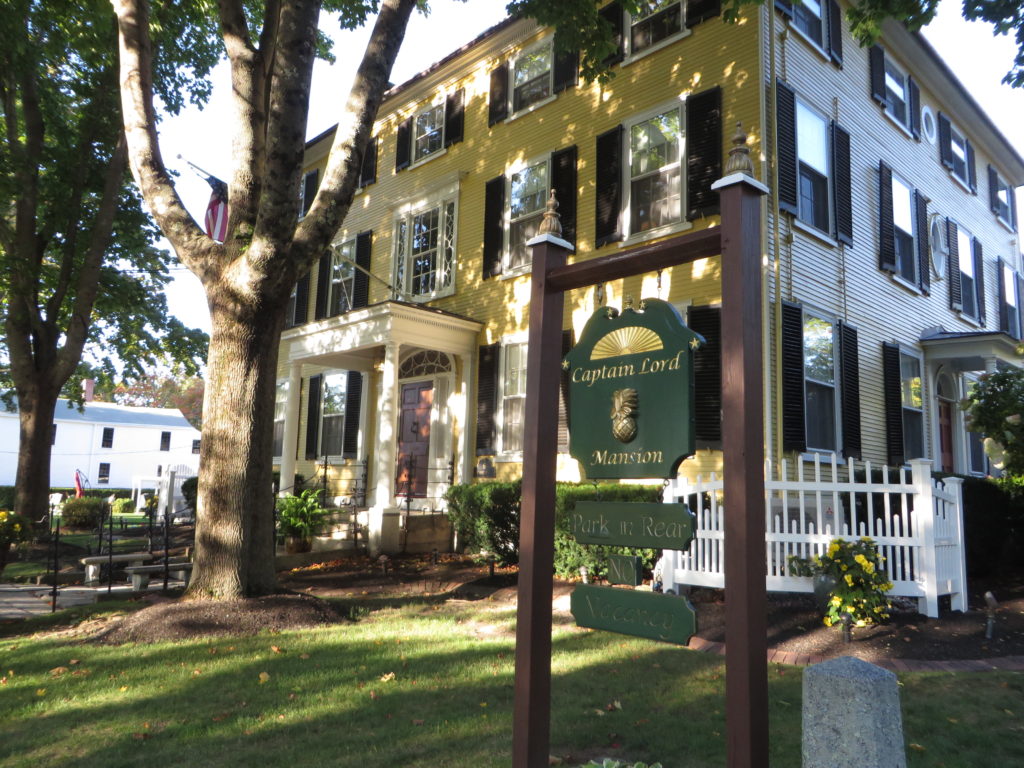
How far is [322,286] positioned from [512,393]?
7.14 meters

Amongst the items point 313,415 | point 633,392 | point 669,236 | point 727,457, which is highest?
point 669,236

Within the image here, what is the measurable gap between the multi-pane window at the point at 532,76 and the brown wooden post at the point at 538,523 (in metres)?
10.6

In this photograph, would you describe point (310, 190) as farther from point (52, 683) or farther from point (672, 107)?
point (52, 683)

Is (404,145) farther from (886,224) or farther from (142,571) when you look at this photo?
(142,571)

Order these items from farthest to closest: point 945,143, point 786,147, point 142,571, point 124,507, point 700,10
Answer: point 124,507
point 945,143
point 700,10
point 786,147
point 142,571

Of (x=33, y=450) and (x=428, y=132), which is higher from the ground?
(x=428, y=132)

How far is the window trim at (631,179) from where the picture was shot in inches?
444

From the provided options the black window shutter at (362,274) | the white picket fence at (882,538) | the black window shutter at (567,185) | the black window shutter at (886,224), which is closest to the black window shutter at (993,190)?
the black window shutter at (886,224)

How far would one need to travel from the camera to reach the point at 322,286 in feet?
60.2

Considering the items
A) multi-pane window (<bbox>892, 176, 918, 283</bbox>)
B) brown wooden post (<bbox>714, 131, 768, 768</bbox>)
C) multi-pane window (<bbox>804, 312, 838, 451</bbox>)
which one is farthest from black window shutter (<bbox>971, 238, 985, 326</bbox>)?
brown wooden post (<bbox>714, 131, 768, 768</bbox>)

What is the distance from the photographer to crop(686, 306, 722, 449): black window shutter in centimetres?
1025

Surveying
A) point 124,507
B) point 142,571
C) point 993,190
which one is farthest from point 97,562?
point 124,507

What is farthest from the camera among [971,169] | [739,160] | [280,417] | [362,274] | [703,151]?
[280,417]

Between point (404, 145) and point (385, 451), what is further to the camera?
point (404, 145)
